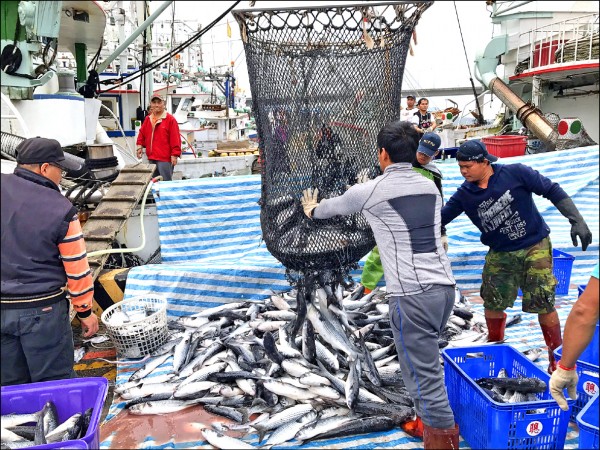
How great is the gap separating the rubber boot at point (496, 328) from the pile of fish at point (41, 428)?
133 inches

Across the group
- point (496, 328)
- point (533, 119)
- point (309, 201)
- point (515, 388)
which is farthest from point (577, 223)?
point (533, 119)

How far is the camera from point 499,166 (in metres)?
3.84

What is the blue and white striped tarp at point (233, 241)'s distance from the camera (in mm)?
5738

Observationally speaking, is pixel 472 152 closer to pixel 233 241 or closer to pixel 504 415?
pixel 504 415

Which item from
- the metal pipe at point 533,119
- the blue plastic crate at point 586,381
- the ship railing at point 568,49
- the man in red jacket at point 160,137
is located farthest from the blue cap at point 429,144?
the ship railing at point 568,49

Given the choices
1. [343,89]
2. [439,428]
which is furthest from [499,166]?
[439,428]

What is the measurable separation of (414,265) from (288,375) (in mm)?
1751

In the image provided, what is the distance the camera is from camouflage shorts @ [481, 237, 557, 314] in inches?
151

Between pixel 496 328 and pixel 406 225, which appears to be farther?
pixel 496 328

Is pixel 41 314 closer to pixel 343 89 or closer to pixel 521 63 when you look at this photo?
pixel 343 89

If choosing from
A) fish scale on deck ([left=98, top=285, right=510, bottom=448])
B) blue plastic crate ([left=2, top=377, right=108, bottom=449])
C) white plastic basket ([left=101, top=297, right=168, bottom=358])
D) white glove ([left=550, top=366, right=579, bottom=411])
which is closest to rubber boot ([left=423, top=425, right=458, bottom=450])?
fish scale on deck ([left=98, top=285, right=510, bottom=448])

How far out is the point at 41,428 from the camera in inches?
110

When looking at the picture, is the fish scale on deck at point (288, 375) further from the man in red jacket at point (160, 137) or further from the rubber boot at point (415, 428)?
the man in red jacket at point (160, 137)

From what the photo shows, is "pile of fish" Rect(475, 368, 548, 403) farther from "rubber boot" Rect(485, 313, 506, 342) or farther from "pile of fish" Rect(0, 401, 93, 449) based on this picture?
"pile of fish" Rect(0, 401, 93, 449)
